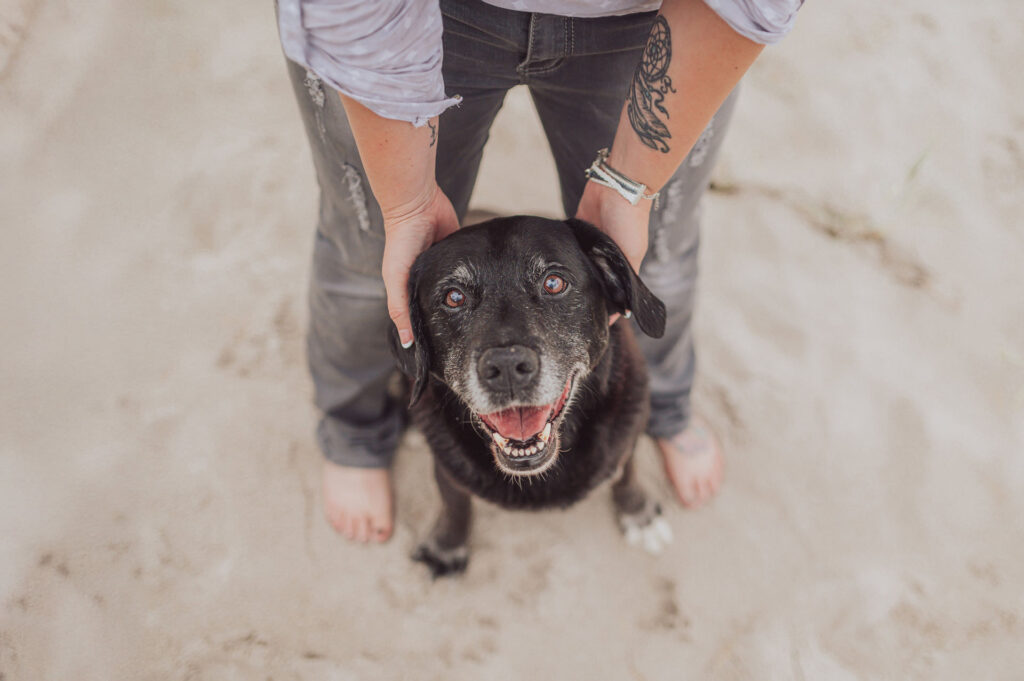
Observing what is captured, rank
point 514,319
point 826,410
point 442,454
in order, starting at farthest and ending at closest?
point 826,410 → point 442,454 → point 514,319

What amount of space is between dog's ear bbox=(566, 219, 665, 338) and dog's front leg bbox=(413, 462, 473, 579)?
36.7 inches

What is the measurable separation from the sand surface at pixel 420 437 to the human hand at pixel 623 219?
0.94 meters

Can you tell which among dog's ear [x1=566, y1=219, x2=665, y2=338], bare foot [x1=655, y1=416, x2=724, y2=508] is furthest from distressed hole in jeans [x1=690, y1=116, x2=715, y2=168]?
bare foot [x1=655, y1=416, x2=724, y2=508]

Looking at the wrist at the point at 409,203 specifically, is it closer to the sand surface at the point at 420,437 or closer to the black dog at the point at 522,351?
the black dog at the point at 522,351

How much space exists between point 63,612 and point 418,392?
1551 millimetres

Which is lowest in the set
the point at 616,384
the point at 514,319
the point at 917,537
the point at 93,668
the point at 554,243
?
the point at 93,668

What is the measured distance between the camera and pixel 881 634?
228 cm

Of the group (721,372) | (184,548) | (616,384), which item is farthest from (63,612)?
(721,372)

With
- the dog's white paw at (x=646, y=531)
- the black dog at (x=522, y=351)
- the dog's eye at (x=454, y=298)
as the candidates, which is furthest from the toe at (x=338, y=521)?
the dog's eye at (x=454, y=298)

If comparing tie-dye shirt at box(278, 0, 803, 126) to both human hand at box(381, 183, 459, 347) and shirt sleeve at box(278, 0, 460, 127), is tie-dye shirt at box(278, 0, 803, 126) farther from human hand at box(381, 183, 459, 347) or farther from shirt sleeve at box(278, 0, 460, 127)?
human hand at box(381, 183, 459, 347)

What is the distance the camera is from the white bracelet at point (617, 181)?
1805mm

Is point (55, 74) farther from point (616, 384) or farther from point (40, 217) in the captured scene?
point (616, 384)

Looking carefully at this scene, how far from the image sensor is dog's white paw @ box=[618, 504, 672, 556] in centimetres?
251

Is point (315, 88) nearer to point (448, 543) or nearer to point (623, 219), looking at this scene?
point (623, 219)
